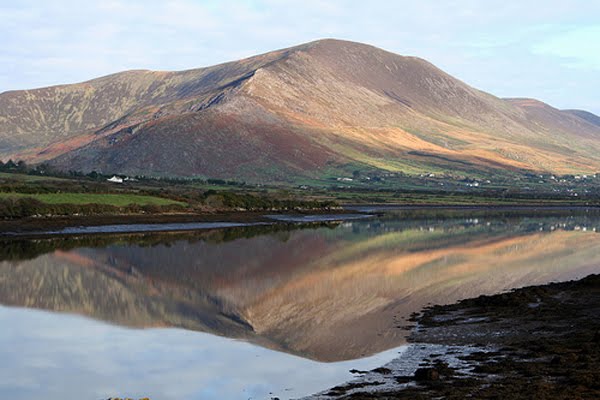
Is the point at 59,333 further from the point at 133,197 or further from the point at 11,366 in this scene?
the point at 133,197

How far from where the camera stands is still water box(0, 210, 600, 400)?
72.6 ft

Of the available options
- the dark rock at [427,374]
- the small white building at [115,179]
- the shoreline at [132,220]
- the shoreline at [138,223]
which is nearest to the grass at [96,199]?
the shoreline at [132,220]

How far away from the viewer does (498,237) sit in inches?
3150

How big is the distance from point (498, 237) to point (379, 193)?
107 metres

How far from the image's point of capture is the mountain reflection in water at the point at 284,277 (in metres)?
30.6

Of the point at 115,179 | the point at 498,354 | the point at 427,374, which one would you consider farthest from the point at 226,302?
the point at 115,179

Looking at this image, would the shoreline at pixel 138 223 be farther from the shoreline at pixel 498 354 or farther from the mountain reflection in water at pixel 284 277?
the shoreline at pixel 498 354

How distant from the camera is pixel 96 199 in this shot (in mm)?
88250

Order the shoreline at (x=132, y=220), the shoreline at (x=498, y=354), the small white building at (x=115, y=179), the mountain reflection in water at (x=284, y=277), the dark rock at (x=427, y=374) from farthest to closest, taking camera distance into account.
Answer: the small white building at (x=115, y=179)
the shoreline at (x=132, y=220)
the mountain reflection in water at (x=284, y=277)
the dark rock at (x=427, y=374)
the shoreline at (x=498, y=354)

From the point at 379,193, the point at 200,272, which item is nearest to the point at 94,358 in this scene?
the point at 200,272

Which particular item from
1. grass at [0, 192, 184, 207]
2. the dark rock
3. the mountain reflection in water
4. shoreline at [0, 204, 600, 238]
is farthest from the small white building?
the dark rock

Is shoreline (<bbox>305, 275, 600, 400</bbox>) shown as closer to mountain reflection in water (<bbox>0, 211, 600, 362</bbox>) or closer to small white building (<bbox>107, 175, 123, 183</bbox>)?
Result: mountain reflection in water (<bbox>0, 211, 600, 362</bbox>)

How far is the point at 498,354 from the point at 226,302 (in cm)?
1656

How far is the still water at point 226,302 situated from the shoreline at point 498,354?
1.30 meters
